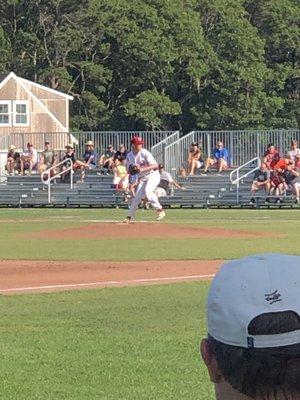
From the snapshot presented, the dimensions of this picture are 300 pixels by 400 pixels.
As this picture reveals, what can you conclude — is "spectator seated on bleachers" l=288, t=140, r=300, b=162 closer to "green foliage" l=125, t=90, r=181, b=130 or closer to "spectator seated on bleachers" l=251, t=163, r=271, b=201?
"spectator seated on bleachers" l=251, t=163, r=271, b=201

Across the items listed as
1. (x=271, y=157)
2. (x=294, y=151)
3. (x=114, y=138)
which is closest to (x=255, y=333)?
(x=271, y=157)

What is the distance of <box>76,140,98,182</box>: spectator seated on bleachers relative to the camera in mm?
45812

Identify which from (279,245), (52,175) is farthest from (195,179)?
(279,245)

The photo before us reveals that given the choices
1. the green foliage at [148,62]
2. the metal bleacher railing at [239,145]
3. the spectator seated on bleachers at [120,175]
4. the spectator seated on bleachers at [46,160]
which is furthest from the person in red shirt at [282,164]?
the green foliage at [148,62]

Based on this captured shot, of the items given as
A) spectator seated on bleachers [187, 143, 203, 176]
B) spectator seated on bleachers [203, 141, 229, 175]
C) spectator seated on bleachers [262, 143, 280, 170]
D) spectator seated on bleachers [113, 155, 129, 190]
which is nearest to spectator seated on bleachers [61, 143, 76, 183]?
spectator seated on bleachers [113, 155, 129, 190]

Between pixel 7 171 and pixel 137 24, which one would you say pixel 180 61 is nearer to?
pixel 137 24

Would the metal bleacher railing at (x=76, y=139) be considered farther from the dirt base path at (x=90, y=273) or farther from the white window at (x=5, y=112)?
the dirt base path at (x=90, y=273)

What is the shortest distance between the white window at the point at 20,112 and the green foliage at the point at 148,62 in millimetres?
10733

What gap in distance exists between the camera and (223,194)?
42.2m

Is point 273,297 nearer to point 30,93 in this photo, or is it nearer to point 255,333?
point 255,333

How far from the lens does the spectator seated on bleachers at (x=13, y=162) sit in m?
47.8

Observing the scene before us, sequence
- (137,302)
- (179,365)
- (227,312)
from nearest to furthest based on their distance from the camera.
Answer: (227,312)
(179,365)
(137,302)

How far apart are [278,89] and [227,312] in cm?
8347

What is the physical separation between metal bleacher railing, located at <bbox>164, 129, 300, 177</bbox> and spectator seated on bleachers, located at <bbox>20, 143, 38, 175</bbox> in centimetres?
581
